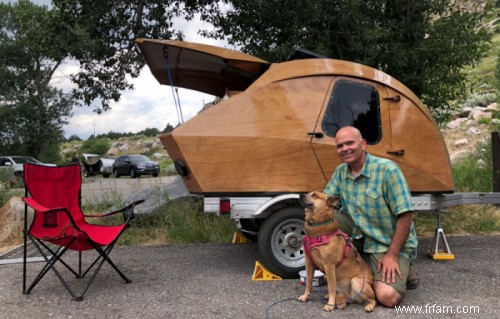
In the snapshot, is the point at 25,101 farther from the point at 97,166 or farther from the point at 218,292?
the point at 218,292

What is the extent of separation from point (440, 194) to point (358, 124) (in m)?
1.23

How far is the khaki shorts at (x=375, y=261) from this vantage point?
398cm

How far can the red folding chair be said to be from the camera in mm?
4543

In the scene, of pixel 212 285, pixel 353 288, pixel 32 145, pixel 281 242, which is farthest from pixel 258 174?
pixel 32 145

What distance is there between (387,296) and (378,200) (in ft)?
Result: 2.69

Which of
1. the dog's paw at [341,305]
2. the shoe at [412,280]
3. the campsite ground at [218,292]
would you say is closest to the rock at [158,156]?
the campsite ground at [218,292]

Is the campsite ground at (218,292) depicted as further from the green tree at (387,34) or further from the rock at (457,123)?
the rock at (457,123)

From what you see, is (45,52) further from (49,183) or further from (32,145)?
(32,145)

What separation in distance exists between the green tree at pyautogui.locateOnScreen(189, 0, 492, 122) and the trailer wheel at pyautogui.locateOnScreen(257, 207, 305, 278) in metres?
3.49

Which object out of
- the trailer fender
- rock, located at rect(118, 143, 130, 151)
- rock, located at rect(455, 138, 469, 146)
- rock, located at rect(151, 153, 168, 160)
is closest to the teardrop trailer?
the trailer fender

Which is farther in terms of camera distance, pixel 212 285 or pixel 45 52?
pixel 45 52

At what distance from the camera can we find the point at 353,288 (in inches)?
157

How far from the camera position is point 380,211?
13.6 feet

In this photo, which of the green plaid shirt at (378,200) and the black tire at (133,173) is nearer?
the green plaid shirt at (378,200)
